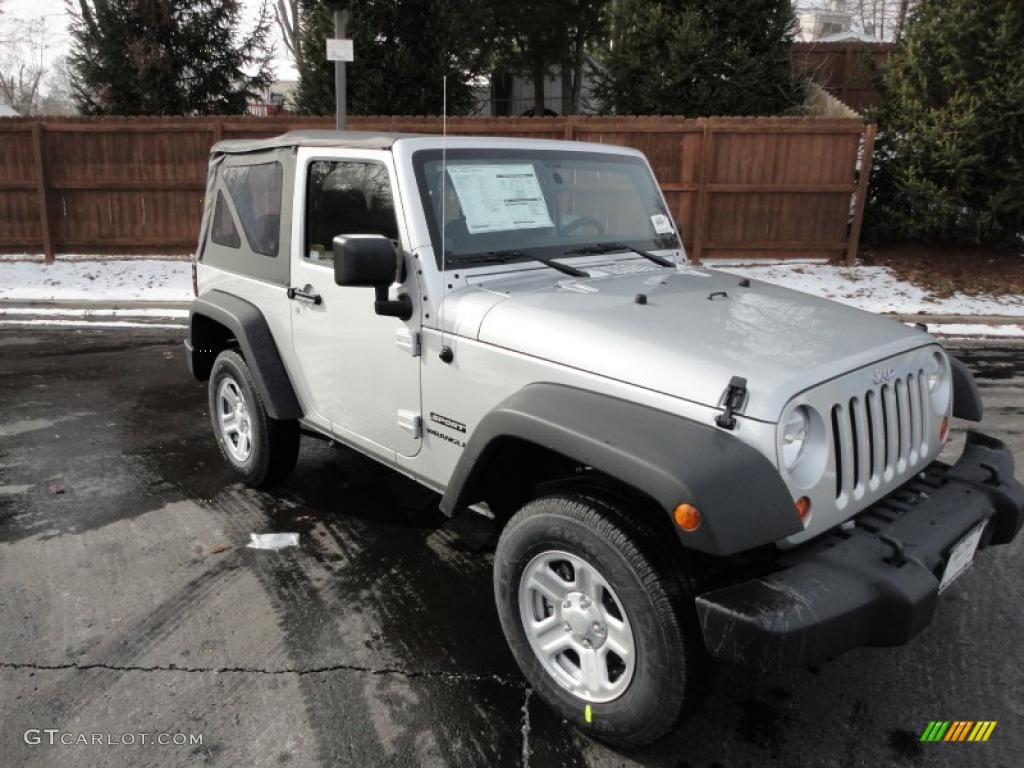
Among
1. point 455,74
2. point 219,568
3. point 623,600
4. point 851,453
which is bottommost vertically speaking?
point 219,568

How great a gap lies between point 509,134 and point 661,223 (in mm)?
8344

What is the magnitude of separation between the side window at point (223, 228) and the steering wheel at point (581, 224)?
1923 mm

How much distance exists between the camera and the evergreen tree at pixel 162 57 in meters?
14.9

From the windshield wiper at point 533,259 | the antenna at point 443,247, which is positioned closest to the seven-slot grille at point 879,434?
the windshield wiper at point 533,259

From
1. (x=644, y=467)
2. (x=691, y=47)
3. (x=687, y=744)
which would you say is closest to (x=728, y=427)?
(x=644, y=467)

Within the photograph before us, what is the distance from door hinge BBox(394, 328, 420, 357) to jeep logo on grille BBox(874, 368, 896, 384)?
66.3 inches

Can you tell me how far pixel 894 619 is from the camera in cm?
221

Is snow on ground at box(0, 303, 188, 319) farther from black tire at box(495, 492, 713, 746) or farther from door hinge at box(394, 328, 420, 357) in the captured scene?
black tire at box(495, 492, 713, 746)

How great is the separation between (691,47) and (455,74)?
4291 mm

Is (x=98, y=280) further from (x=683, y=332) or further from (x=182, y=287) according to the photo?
(x=683, y=332)

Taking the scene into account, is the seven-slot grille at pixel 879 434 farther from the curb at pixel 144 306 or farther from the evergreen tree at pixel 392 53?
the evergreen tree at pixel 392 53

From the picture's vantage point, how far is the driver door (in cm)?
333

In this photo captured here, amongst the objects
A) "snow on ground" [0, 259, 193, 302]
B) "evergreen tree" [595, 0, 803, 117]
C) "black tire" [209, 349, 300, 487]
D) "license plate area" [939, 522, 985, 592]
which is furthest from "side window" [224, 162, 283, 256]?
"evergreen tree" [595, 0, 803, 117]

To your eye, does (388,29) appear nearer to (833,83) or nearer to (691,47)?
(691,47)
